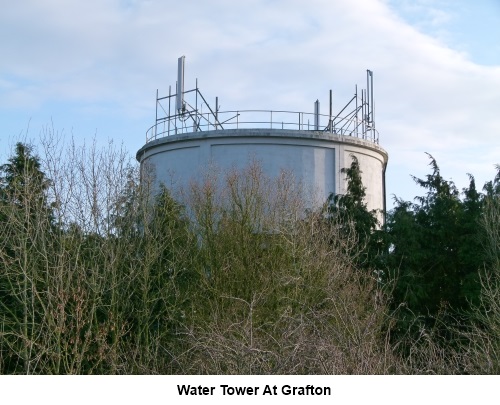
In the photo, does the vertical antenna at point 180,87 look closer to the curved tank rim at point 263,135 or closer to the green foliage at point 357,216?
the curved tank rim at point 263,135

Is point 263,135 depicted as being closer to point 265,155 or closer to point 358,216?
point 265,155

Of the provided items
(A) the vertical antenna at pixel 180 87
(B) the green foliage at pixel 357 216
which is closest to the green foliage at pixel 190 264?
(B) the green foliage at pixel 357 216

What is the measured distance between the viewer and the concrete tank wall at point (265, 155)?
2612 cm

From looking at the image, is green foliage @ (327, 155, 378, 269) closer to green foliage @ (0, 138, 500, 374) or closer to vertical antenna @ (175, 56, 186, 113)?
green foliage @ (0, 138, 500, 374)

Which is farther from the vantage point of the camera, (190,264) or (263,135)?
(263,135)

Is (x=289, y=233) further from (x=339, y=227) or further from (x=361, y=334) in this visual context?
(x=361, y=334)

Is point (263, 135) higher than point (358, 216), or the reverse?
point (263, 135)

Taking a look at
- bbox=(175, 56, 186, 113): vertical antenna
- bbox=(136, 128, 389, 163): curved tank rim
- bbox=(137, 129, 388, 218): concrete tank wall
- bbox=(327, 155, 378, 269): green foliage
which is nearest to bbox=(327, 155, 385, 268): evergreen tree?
bbox=(327, 155, 378, 269): green foliage

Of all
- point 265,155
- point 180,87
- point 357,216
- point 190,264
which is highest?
point 180,87

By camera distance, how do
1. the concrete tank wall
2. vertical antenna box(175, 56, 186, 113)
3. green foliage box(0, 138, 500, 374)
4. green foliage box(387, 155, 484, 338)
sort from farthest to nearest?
vertical antenna box(175, 56, 186, 113)
the concrete tank wall
green foliage box(387, 155, 484, 338)
green foliage box(0, 138, 500, 374)

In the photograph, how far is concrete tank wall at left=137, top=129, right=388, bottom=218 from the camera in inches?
1029

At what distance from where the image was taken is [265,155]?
26156mm

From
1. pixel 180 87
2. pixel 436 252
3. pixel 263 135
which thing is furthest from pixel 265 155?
pixel 436 252

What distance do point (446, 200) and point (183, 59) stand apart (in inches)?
405
